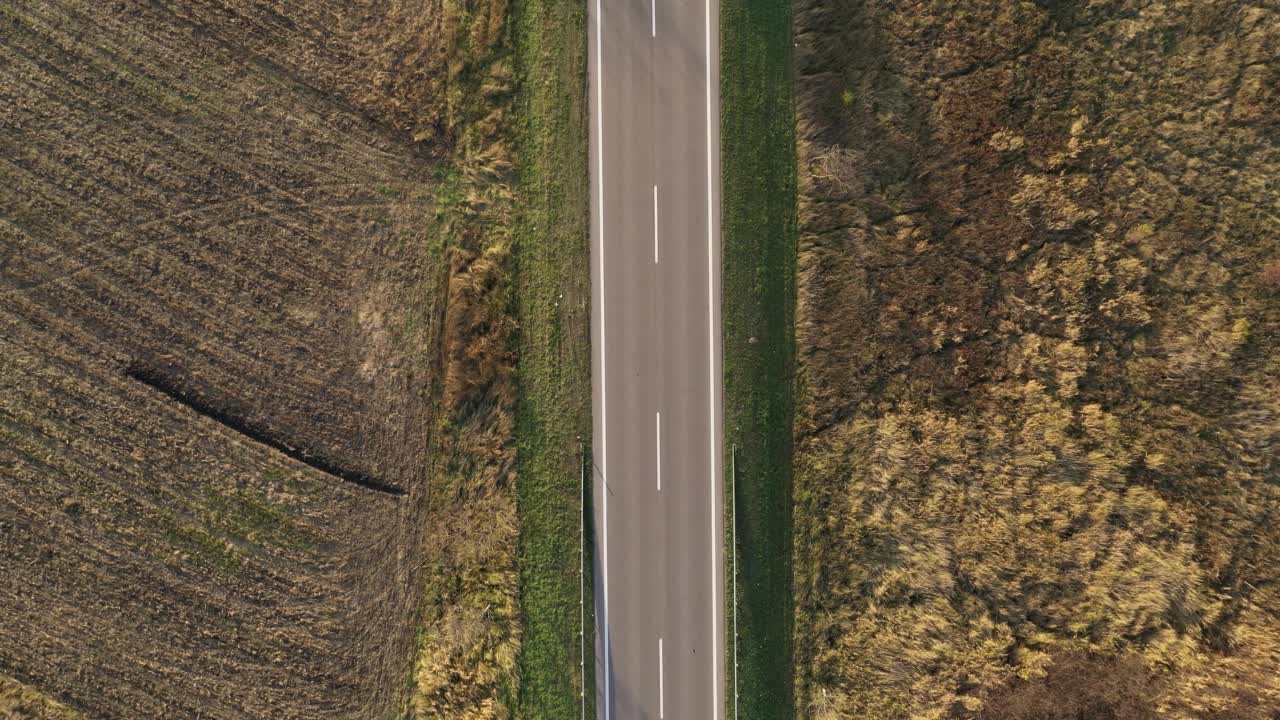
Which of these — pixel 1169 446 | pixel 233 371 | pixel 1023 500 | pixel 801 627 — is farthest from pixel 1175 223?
pixel 233 371

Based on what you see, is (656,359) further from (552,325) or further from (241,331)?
(241,331)

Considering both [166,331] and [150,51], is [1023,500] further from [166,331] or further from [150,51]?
[150,51]

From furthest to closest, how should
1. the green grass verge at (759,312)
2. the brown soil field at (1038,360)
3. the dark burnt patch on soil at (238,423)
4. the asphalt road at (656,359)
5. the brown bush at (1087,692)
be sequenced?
the dark burnt patch on soil at (238,423) < the asphalt road at (656,359) < the green grass verge at (759,312) < the brown bush at (1087,692) < the brown soil field at (1038,360)

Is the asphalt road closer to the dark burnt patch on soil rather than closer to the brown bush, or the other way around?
the dark burnt patch on soil

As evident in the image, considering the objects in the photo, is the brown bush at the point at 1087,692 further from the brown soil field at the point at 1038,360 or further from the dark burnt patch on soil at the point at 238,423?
the dark burnt patch on soil at the point at 238,423

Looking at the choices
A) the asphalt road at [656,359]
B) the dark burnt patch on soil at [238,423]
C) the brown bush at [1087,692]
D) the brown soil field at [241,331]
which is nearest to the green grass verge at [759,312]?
the asphalt road at [656,359]

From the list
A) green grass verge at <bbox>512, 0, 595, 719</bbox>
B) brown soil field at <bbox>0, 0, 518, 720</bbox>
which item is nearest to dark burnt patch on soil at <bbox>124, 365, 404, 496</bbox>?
brown soil field at <bbox>0, 0, 518, 720</bbox>
